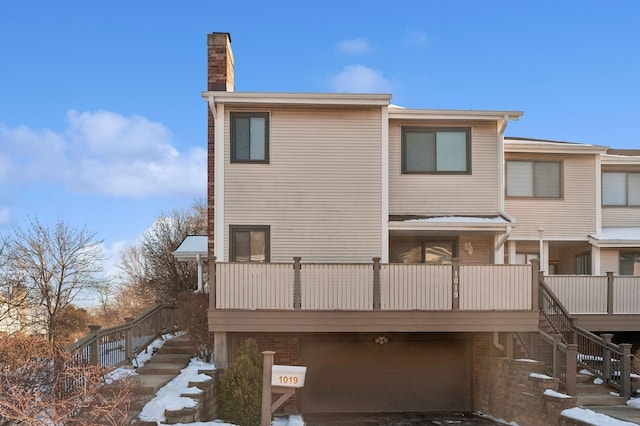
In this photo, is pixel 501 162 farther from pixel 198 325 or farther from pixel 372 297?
pixel 198 325

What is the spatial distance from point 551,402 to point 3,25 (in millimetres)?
15449

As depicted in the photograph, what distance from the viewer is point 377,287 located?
13.5 meters

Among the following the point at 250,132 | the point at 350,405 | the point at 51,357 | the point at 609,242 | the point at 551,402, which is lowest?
the point at 350,405

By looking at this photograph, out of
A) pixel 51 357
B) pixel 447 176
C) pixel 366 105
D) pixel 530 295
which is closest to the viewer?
pixel 51 357

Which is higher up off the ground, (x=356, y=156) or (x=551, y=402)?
(x=356, y=156)

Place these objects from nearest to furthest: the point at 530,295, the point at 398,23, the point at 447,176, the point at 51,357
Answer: the point at 51,357, the point at 530,295, the point at 447,176, the point at 398,23

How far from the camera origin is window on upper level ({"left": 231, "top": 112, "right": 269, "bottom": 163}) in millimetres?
15133

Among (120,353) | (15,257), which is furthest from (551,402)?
(15,257)

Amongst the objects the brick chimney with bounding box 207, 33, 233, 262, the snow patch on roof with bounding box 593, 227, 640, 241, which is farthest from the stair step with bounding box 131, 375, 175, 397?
the snow patch on roof with bounding box 593, 227, 640, 241

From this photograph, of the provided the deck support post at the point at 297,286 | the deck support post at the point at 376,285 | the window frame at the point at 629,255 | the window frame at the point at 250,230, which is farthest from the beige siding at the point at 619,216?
the deck support post at the point at 297,286

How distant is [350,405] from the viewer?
15.6 metres

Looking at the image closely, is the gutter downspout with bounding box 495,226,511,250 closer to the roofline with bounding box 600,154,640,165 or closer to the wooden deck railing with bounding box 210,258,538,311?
the wooden deck railing with bounding box 210,258,538,311

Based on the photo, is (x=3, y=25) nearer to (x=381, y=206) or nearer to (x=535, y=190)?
(x=381, y=206)

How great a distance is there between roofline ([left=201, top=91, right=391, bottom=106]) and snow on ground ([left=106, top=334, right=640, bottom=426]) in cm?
594
